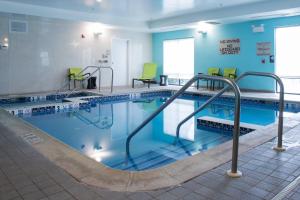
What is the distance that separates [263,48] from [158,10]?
11.6ft

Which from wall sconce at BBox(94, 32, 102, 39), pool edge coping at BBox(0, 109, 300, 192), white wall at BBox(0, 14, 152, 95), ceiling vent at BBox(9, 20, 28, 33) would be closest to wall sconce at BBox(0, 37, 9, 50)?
white wall at BBox(0, 14, 152, 95)

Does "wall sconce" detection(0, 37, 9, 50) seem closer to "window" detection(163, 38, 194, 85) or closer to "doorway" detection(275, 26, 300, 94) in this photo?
"window" detection(163, 38, 194, 85)

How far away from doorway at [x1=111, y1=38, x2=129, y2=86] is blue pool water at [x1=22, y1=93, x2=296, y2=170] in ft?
11.0

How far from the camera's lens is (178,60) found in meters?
12.1

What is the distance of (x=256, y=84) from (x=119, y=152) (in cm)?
658

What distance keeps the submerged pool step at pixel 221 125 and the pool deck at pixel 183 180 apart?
165 centimetres

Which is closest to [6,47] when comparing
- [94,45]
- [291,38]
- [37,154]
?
[94,45]

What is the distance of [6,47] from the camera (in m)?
8.62

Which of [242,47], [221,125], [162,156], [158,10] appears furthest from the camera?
[242,47]

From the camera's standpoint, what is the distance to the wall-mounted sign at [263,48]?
29.1 ft

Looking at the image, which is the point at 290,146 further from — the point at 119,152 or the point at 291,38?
the point at 291,38

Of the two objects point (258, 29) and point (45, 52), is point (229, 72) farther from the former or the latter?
point (45, 52)

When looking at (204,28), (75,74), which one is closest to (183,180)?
(75,74)

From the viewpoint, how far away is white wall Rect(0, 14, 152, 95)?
873 centimetres
